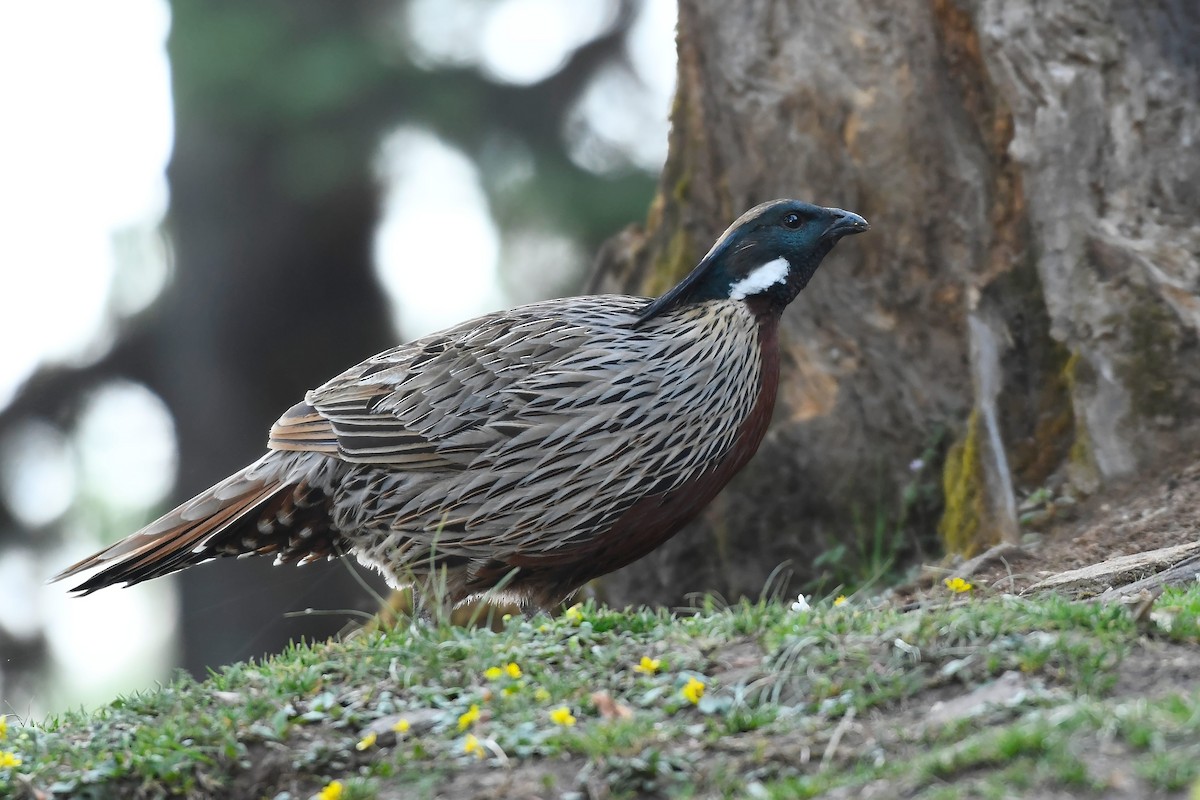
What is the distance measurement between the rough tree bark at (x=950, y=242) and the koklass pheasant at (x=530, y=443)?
1.69 m

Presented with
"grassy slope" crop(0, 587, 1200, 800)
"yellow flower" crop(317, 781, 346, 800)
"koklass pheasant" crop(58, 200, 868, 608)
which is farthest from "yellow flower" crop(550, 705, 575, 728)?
"koklass pheasant" crop(58, 200, 868, 608)

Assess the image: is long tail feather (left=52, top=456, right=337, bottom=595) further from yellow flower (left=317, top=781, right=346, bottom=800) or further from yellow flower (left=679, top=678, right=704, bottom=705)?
yellow flower (left=679, top=678, right=704, bottom=705)

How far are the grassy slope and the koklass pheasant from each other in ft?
2.60

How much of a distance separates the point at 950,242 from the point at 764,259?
6.94ft

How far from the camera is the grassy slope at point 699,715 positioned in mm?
3006

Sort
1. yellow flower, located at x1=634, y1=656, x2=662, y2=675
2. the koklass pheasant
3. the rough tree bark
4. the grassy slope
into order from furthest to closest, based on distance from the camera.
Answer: the rough tree bark, the koklass pheasant, yellow flower, located at x1=634, y1=656, x2=662, y2=675, the grassy slope

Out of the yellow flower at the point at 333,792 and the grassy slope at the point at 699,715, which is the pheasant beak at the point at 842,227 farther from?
the yellow flower at the point at 333,792

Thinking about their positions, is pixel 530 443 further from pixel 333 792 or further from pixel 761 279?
pixel 333 792

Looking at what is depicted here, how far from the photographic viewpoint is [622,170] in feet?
35.0

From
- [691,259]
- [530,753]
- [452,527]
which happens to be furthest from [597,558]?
[691,259]

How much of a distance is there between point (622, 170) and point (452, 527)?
19.7ft

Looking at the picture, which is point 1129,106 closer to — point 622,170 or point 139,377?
point 622,170

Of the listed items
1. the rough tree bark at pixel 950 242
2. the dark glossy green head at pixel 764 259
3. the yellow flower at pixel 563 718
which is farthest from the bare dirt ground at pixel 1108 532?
the yellow flower at pixel 563 718

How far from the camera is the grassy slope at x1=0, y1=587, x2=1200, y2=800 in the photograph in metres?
3.01
